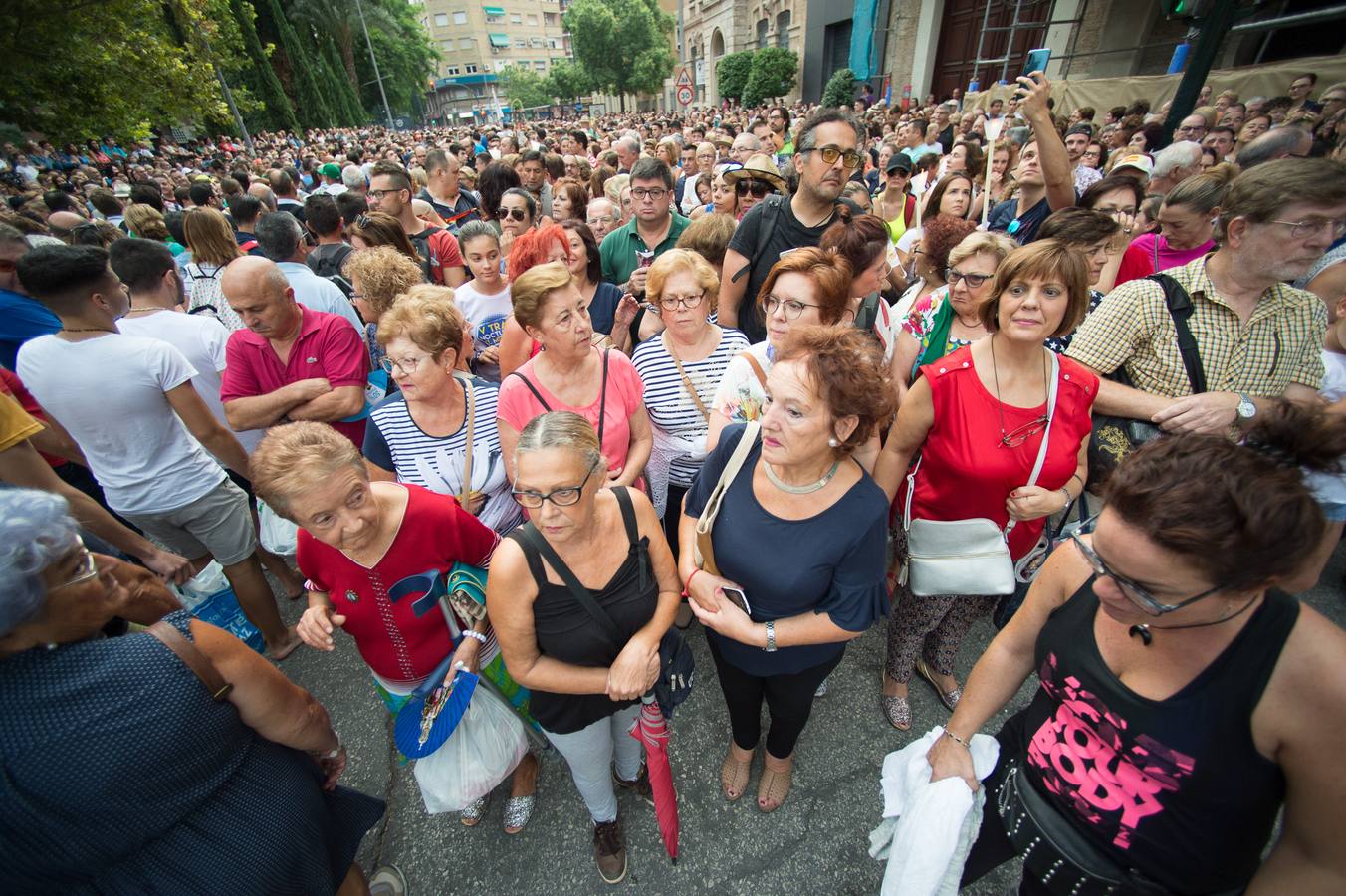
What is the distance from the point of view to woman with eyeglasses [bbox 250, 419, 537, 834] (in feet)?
5.65

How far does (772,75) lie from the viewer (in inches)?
1160

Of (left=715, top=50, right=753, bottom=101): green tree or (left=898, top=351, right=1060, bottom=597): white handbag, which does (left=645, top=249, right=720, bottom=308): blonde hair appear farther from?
(left=715, top=50, right=753, bottom=101): green tree

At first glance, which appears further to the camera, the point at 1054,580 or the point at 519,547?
the point at 519,547

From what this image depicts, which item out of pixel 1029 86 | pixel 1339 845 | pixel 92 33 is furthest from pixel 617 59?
pixel 1339 845

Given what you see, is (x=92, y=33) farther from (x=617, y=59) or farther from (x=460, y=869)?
(x=617, y=59)

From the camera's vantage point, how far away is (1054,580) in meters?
1.55

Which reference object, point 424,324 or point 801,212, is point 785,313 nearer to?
point 801,212

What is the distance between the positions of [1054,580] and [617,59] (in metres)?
67.7

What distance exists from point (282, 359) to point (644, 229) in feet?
9.37

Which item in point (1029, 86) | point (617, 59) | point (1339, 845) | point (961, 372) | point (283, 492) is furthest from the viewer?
point (617, 59)

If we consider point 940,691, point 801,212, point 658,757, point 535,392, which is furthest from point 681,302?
point 940,691

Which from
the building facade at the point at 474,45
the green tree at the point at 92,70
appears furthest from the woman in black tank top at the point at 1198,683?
the building facade at the point at 474,45

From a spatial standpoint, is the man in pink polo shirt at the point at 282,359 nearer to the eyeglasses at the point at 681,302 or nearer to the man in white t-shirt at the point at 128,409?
the man in white t-shirt at the point at 128,409

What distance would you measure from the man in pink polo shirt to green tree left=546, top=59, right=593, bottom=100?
67.0 m
